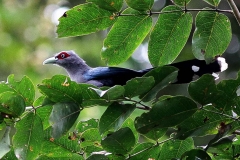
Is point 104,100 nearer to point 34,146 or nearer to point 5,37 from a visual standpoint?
point 34,146

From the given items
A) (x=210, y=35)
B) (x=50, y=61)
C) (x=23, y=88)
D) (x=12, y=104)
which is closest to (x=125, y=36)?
(x=210, y=35)

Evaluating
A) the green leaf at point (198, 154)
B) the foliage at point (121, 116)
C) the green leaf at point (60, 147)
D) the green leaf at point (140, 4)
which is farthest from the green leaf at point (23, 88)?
the green leaf at point (198, 154)

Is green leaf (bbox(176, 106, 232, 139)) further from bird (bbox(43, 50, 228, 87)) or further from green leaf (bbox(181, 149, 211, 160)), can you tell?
bird (bbox(43, 50, 228, 87))

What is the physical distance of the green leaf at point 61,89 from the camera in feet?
7.80

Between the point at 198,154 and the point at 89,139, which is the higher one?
the point at 89,139

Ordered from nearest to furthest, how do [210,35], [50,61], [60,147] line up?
[60,147] → [210,35] → [50,61]

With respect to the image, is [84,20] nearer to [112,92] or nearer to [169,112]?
[112,92]

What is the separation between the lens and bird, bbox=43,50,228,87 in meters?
3.15

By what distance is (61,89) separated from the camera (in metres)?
2.39

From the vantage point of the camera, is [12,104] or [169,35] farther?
[169,35]

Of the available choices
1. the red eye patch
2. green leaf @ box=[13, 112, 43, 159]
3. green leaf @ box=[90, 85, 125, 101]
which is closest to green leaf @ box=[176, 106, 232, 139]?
green leaf @ box=[90, 85, 125, 101]

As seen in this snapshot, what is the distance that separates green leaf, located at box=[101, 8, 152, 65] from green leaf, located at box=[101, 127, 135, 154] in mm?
684

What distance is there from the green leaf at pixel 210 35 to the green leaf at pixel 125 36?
11.5 inches

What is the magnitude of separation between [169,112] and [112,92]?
0.28 meters
